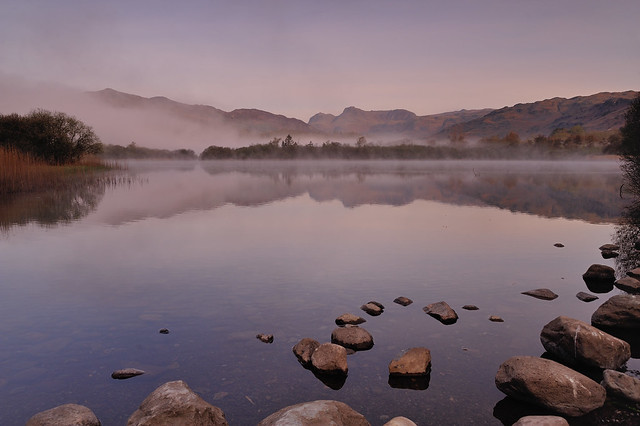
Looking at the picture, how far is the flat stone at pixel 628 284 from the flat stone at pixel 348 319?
10.2 m

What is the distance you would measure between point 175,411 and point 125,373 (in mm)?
2681

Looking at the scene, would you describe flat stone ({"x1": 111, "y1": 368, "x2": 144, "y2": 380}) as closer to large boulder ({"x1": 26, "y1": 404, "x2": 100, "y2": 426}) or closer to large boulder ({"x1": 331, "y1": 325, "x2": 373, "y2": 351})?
large boulder ({"x1": 26, "y1": 404, "x2": 100, "y2": 426})

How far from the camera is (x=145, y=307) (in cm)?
1240

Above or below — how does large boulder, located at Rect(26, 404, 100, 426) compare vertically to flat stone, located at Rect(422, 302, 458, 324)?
above

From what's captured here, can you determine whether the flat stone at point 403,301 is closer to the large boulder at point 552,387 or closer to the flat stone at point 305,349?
the flat stone at point 305,349

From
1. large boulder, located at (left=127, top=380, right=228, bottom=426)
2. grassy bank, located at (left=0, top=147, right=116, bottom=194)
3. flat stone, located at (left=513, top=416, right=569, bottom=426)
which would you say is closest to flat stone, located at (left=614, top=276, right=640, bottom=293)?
flat stone, located at (left=513, top=416, right=569, bottom=426)

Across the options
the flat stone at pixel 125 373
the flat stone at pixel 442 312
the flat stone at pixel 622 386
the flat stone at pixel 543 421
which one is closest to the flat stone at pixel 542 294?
the flat stone at pixel 442 312

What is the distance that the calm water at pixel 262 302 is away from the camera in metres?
8.12

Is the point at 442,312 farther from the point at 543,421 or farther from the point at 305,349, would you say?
the point at 543,421

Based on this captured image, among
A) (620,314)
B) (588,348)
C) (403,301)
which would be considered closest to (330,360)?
(403,301)

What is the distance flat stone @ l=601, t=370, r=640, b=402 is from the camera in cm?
773

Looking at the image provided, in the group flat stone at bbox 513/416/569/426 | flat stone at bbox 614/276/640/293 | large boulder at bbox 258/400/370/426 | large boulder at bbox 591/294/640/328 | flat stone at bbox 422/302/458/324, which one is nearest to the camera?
large boulder at bbox 258/400/370/426

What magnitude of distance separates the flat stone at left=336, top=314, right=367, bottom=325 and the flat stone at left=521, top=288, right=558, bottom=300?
6317 millimetres

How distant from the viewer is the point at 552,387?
774cm
